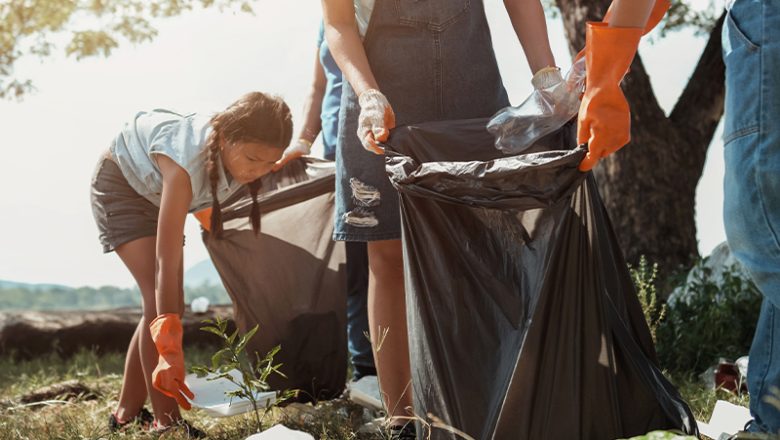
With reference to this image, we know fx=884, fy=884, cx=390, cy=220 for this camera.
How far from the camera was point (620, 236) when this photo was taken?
5.00 meters

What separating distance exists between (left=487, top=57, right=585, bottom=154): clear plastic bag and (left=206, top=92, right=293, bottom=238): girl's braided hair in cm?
79

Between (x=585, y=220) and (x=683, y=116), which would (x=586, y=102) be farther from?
(x=683, y=116)

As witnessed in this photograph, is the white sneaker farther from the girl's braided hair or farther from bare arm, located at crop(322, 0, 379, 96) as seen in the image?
bare arm, located at crop(322, 0, 379, 96)

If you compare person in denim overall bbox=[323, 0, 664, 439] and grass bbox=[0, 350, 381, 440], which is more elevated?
person in denim overall bbox=[323, 0, 664, 439]

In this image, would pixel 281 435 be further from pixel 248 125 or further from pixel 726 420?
pixel 726 420

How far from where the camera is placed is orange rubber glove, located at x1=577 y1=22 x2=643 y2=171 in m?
1.83

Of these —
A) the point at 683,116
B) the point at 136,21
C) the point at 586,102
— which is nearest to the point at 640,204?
the point at 683,116

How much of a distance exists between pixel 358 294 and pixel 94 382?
1.49 m

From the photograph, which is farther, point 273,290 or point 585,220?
point 273,290

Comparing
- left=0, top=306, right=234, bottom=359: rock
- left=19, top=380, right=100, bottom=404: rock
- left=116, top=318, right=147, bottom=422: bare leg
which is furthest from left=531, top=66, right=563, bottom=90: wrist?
left=0, top=306, right=234, bottom=359: rock

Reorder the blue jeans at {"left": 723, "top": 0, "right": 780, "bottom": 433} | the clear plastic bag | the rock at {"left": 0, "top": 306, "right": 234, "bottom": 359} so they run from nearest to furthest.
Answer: the blue jeans at {"left": 723, "top": 0, "right": 780, "bottom": 433}, the clear plastic bag, the rock at {"left": 0, "top": 306, "right": 234, "bottom": 359}

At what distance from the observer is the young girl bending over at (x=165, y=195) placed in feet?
8.16

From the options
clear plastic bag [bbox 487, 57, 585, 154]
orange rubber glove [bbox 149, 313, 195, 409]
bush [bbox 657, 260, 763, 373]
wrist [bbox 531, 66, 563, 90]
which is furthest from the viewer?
bush [bbox 657, 260, 763, 373]

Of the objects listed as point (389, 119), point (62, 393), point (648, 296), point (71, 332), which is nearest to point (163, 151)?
point (389, 119)
